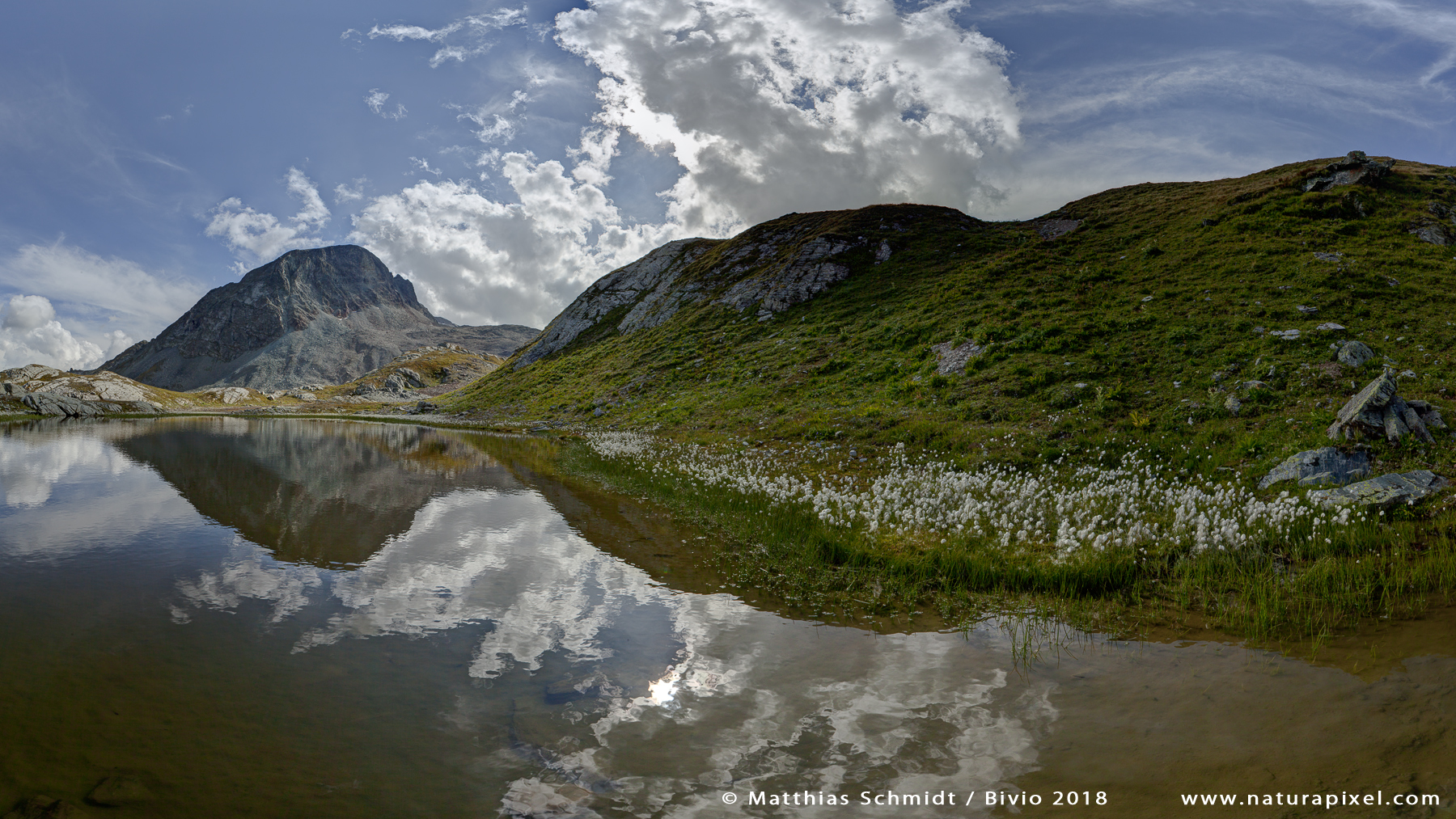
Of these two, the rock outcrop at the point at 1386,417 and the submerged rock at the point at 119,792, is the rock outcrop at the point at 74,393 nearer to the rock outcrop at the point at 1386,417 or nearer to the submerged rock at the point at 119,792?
the submerged rock at the point at 119,792

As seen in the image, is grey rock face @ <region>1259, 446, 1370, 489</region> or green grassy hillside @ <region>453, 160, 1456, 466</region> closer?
grey rock face @ <region>1259, 446, 1370, 489</region>

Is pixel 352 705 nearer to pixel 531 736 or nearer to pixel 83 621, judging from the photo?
pixel 531 736

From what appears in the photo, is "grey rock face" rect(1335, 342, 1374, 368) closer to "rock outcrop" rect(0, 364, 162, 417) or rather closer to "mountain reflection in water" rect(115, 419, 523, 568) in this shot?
"mountain reflection in water" rect(115, 419, 523, 568)

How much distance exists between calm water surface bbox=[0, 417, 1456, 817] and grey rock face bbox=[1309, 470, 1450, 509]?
5117mm

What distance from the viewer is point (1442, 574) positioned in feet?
29.2

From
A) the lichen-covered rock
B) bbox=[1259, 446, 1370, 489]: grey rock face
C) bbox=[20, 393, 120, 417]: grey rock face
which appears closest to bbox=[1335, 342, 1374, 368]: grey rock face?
bbox=[1259, 446, 1370, 489]: grey rock face

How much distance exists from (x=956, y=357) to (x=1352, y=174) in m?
34.4

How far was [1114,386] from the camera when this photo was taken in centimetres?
2264

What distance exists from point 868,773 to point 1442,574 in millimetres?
10607

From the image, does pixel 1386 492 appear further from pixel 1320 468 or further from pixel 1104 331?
pixel 1104 331

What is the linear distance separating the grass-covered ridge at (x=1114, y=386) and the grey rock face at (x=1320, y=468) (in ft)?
1.41

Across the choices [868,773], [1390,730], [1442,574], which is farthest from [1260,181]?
[868,773]

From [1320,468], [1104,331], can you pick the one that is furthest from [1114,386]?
[1320,468]

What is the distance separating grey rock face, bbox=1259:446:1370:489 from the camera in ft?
43.7
